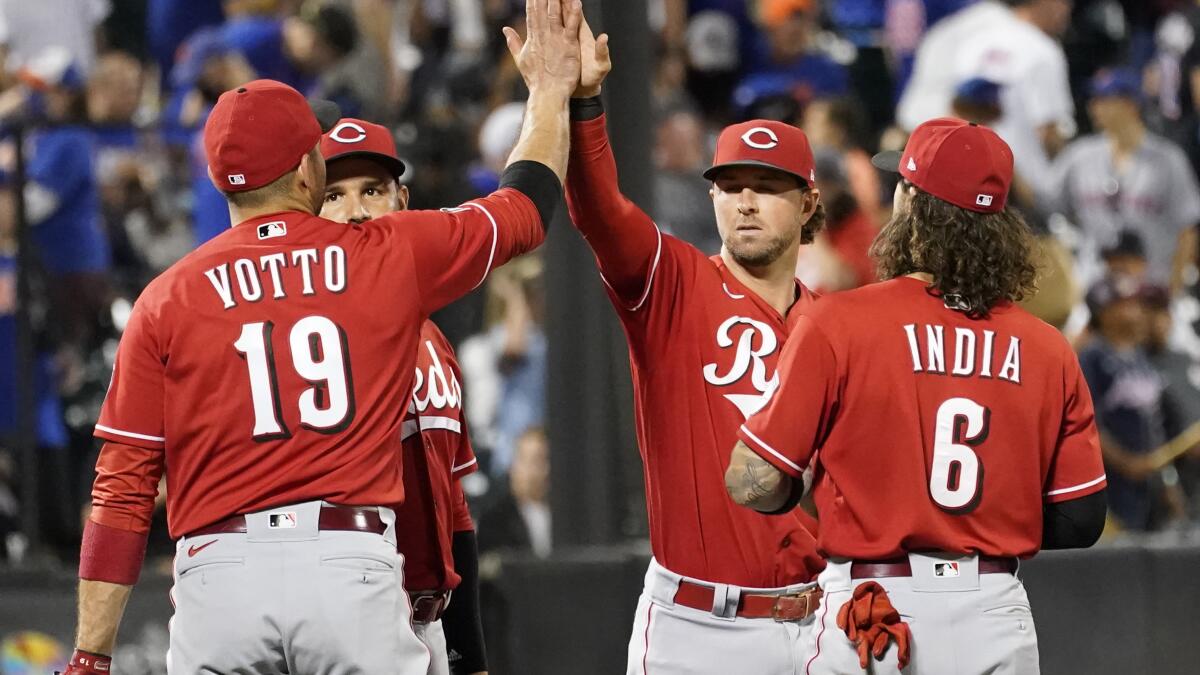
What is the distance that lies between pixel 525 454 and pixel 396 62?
2.91 meters

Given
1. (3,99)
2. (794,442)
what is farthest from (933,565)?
(3,99)

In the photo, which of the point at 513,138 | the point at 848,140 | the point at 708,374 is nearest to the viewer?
the point at 708,374

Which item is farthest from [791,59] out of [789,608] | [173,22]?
[789,608]

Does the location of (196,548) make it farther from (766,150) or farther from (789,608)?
(766,150)

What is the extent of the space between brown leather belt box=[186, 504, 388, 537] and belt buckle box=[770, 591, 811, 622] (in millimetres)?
1131

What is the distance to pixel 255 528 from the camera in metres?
3.54

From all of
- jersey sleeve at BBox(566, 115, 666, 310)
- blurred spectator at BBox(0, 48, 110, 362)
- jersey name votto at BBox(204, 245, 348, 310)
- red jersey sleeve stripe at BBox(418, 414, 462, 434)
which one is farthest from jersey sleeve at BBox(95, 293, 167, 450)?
blurred spectator at BBox(0, 48, 110, 362)

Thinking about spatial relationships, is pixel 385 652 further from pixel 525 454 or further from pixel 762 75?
pixel 762 75

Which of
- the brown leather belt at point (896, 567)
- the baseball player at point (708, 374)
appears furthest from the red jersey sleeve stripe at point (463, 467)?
the brown leather belt at point (896, 567)

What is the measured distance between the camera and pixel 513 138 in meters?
6.36

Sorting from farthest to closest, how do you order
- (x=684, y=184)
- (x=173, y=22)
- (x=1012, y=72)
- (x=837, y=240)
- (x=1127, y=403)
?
(x=173, y=22), (x=1012, y=72), (x=684, y=184), (x=837, y=240), (x=1127, y=403)

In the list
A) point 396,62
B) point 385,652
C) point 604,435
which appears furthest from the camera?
point 396,62

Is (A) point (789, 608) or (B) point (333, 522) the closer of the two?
(B) point (333, 522)

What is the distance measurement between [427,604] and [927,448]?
1.45 m
